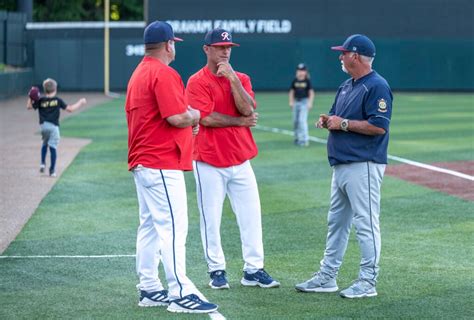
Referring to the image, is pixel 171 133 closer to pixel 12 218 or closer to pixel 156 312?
pixel 156 312

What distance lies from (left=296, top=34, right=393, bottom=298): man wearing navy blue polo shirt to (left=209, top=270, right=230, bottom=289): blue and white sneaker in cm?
99

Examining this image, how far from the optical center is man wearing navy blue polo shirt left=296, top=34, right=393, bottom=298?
7938 millimetres

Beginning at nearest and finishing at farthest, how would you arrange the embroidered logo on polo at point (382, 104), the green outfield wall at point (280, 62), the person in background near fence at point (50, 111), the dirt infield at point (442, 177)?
the embroidered logo on polo at point (382, 104) → the dirt infield at point (442, 177) → the person in background near fence at point (50, 111) → the green outfield wall at point (280, 62)

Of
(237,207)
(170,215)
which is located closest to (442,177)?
(237,207)

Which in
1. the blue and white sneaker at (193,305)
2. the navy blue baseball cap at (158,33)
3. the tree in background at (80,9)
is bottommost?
the tree in background at (80,9)

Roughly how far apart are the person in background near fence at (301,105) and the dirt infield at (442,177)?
4063mm

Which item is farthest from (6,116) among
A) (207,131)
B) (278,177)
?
(207,131)

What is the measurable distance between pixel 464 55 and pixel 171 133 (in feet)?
129

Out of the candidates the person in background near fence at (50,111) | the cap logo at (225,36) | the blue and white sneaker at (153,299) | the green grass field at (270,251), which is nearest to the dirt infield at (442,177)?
the green grass field at (270,251)

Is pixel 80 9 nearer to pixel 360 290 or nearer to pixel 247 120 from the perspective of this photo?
pixel 247 120

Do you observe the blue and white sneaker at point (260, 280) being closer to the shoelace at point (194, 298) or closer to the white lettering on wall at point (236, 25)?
the shoelace at point (194, 298)

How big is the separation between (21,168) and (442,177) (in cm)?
722

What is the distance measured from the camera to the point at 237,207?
27.7 ft

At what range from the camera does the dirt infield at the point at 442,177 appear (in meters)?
14.4
